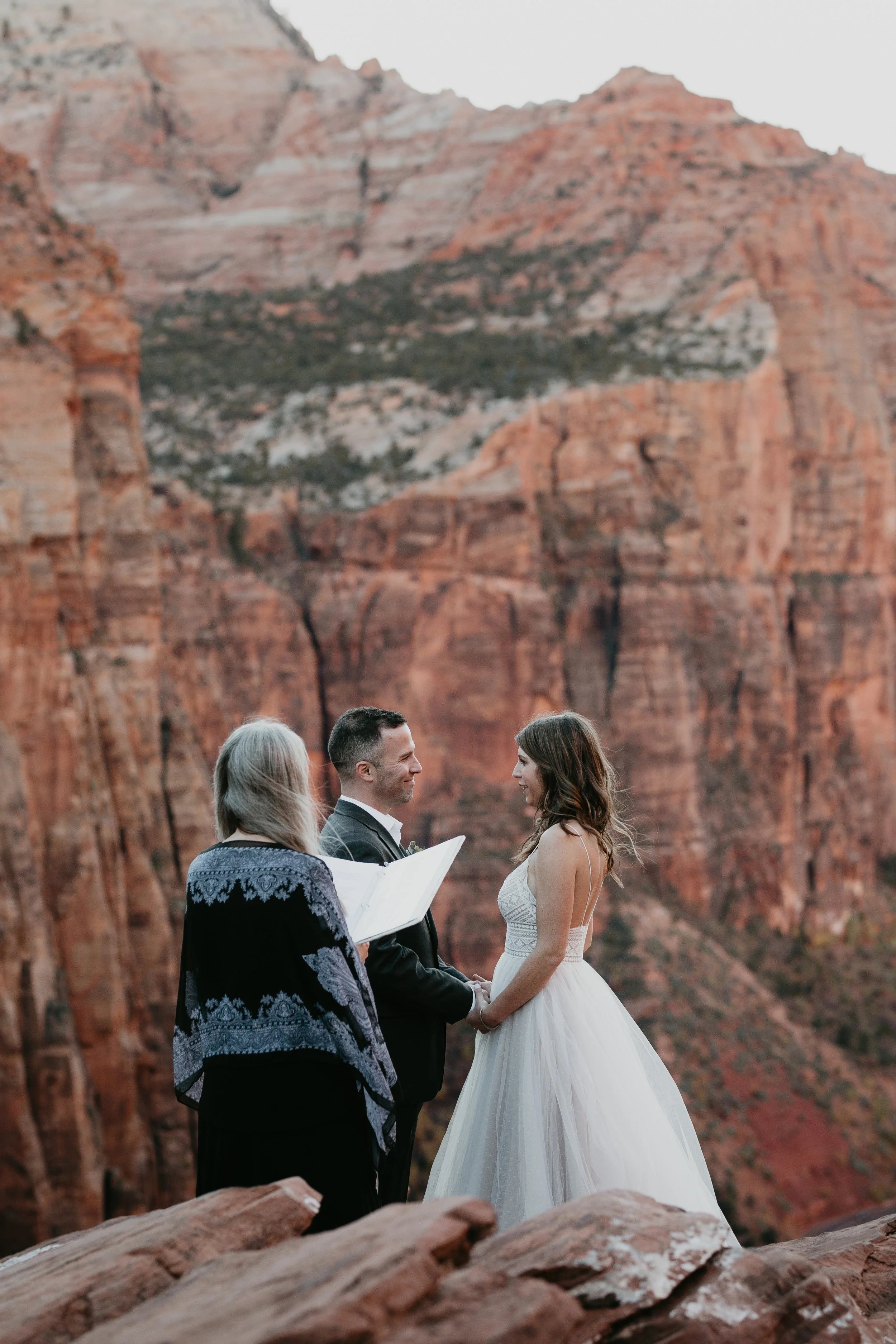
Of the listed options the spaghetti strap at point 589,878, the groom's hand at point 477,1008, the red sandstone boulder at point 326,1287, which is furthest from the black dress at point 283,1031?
the spaghetti strap at point 589,878

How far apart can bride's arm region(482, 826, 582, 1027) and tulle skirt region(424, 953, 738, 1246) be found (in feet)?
0.42

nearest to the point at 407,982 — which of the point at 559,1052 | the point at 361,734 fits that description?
the point at 559,1052

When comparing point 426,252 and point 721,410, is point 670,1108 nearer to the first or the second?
point 721,410

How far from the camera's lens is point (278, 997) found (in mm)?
3988

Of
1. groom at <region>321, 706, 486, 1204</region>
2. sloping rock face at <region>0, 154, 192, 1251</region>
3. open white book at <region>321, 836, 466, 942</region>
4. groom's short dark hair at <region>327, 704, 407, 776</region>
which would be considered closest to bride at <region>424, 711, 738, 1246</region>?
groom at <region>321, 706, 486, 1204</region>

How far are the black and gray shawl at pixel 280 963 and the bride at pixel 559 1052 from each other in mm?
751

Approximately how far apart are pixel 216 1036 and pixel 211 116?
216 feet

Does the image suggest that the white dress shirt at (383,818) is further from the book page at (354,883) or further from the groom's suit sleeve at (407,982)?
the book page at (354,883)

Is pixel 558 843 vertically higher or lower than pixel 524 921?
higher

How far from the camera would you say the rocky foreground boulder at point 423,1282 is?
3.08 m

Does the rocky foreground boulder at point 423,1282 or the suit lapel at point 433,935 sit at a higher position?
the suit lapel at point 433,935

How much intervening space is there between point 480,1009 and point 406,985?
1.37 feet

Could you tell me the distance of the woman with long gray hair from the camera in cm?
395

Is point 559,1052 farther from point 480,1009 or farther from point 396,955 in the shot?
point 396,955
